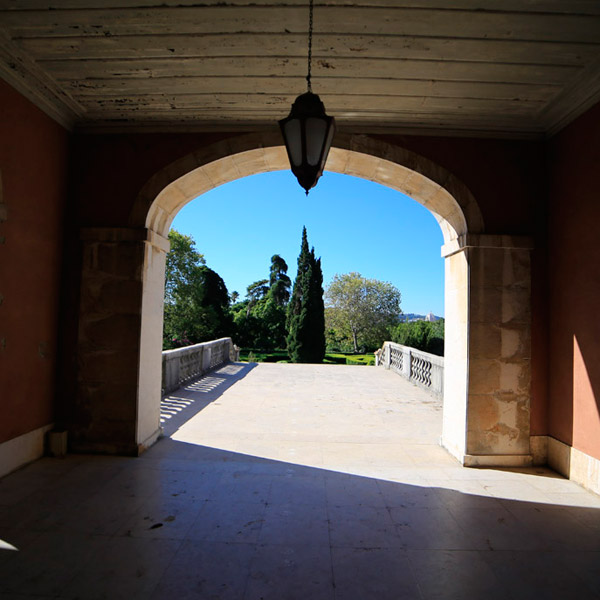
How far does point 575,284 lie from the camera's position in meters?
4.16

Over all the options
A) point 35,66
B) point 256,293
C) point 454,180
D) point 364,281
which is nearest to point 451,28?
point 454,180

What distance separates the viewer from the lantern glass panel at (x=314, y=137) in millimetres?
2791

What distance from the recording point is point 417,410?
7312 millimetres

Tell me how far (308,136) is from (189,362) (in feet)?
26.4

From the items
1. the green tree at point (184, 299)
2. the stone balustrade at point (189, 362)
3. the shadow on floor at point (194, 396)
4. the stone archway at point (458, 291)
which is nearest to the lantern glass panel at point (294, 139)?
the stone archway at point (458, 291)

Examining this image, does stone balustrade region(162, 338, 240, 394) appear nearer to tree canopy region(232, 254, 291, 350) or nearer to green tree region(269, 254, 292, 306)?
tree canopy region(232, 254, 291, 350)

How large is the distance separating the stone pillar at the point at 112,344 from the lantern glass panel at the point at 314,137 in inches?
105

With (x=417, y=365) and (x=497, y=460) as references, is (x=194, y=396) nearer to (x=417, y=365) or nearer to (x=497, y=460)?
(x=417, y=365)

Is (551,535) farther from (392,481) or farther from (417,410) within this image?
(417,410)

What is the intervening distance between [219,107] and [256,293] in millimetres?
42144

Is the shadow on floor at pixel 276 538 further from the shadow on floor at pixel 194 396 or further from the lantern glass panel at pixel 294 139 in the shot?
the lantern glass panel at pixel 294 139

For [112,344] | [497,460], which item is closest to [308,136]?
[112,344]

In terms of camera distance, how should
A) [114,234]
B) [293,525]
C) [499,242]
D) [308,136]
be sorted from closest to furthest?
[308,136], [293,525], [499,242], [114,234]

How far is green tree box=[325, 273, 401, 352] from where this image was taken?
35438 mm
